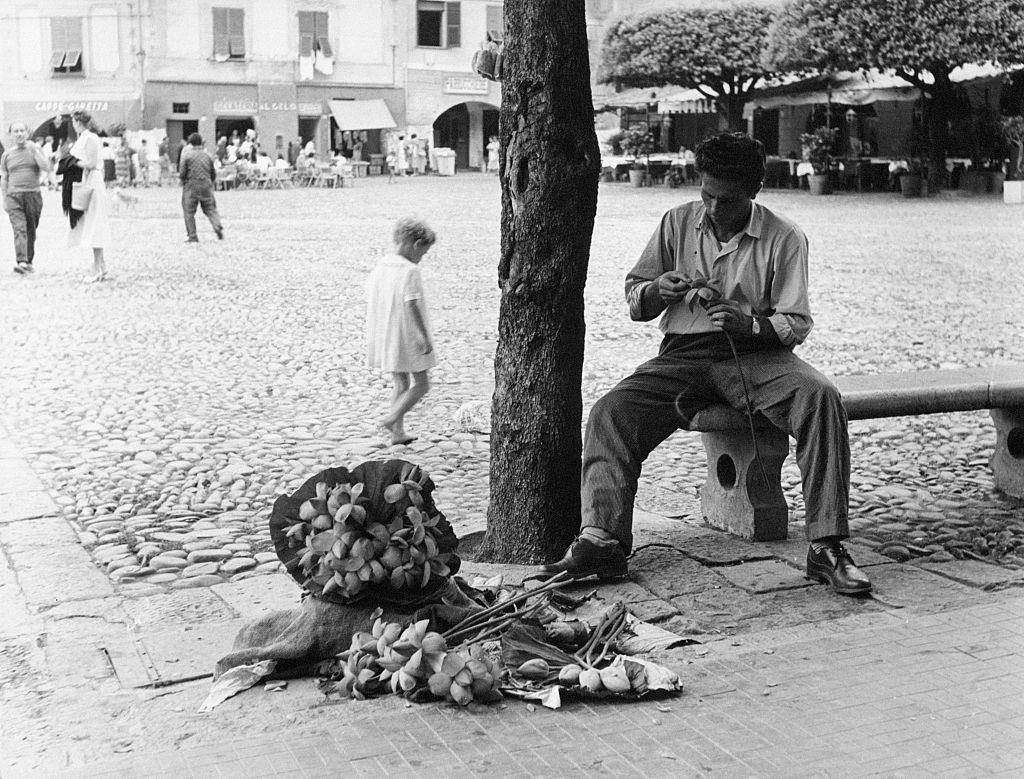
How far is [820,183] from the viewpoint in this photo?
31.7 meters

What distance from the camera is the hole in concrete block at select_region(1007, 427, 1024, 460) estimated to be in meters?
5.96

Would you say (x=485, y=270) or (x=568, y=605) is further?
(x=485, y=270)

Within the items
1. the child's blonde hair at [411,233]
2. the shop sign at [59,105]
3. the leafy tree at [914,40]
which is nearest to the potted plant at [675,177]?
the leafy tree at [914,40]

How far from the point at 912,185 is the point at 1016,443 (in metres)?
25.4

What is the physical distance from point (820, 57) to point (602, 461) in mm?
28156

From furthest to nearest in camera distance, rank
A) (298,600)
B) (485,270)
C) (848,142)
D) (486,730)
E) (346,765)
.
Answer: (848,142), (485,270), (298,600), (486,730), (346,765)

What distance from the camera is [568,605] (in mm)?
4414

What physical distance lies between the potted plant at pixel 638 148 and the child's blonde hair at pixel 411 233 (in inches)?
1240

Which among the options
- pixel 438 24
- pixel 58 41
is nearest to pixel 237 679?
pixel 58 41

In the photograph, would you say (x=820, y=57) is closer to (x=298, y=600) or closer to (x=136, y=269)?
(x=136, y=269)

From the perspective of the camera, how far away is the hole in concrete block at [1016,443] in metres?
5.96

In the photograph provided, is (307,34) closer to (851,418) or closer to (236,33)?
(236,33)

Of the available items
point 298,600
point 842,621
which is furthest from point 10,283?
point 842,621

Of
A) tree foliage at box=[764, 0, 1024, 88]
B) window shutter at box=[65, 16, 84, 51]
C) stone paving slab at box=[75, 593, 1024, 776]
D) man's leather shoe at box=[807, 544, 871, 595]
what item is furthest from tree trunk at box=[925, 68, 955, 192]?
window shutter at box=[65, 16, 84, 51]
